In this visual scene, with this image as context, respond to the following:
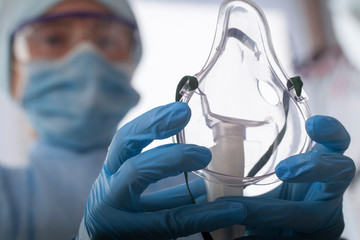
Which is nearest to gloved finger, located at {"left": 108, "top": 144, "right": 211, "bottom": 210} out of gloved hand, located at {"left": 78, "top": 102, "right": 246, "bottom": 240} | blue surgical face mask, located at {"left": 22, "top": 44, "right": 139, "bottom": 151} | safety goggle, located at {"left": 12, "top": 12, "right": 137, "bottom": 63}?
gloved hand, located at {"left": 78, "top": 102, "right": 246, "bottom": 240}

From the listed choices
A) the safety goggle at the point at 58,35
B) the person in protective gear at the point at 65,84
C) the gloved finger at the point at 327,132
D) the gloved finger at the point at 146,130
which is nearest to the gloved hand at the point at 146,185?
the gloved finger at the point at 146,130

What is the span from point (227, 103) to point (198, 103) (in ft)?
0.15

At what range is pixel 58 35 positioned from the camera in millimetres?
1426

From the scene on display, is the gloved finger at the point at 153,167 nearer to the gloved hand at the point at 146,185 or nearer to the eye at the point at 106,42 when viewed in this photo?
the gloved hand at the point at 146,185

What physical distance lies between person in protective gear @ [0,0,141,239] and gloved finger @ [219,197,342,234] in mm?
708

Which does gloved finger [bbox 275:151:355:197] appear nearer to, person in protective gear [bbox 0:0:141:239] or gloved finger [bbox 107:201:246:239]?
gloved finger [bbox 107:201:246:239]

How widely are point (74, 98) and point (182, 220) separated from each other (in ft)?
2.77

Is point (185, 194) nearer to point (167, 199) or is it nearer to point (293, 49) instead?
point (167, 199)

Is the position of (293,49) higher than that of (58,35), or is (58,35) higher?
(58,35)

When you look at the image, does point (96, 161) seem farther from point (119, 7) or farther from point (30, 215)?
point (119, 7)

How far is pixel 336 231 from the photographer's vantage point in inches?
28.6

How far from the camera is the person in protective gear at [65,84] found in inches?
51.4

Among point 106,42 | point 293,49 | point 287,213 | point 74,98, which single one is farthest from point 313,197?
point 293,49

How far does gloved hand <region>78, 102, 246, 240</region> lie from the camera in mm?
582
